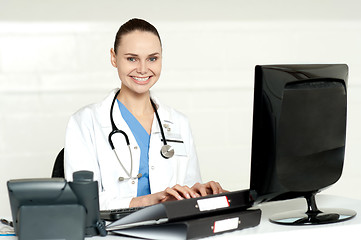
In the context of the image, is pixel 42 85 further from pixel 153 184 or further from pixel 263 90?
pixel 263 90

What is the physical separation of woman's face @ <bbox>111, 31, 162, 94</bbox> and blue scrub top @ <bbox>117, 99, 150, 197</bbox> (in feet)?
0.34

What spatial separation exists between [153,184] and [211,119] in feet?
4.08

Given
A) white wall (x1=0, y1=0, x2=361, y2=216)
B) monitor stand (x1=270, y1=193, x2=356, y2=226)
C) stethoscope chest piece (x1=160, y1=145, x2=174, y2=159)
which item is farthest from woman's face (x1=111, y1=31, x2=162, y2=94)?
white wall (x1=0, y1=0, x2=361, y2=216)

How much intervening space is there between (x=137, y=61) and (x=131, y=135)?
292 millimetres

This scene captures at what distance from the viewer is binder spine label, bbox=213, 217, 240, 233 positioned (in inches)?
61.0

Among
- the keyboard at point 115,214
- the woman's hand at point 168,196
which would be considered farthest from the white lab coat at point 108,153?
the keyboard at point 115,214

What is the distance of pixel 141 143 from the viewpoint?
2424 mm

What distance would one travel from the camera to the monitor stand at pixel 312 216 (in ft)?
5.52

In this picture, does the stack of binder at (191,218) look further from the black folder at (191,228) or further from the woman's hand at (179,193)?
the woman's hand at (179,193)

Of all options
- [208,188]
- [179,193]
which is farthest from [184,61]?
[179,193]

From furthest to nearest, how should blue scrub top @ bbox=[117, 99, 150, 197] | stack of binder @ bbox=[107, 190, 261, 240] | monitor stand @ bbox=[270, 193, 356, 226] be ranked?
1. blue scrub top @ bbox=[117, 99, 150, 197]
2. monitor stand @ bbox=[270, 193, 356, 226]
3. stack of binder @ bbox=[107, 190, 261, 240]

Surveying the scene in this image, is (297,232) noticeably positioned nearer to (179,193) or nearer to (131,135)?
(179,193)

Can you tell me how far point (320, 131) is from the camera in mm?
1680

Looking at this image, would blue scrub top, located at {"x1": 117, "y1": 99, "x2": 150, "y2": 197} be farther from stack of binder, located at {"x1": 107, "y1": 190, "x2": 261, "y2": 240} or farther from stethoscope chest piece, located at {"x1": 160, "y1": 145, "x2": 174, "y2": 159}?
stack of binder, located at {"x1": 107, "y1": 190, "x2": 261, "y2": 240}
